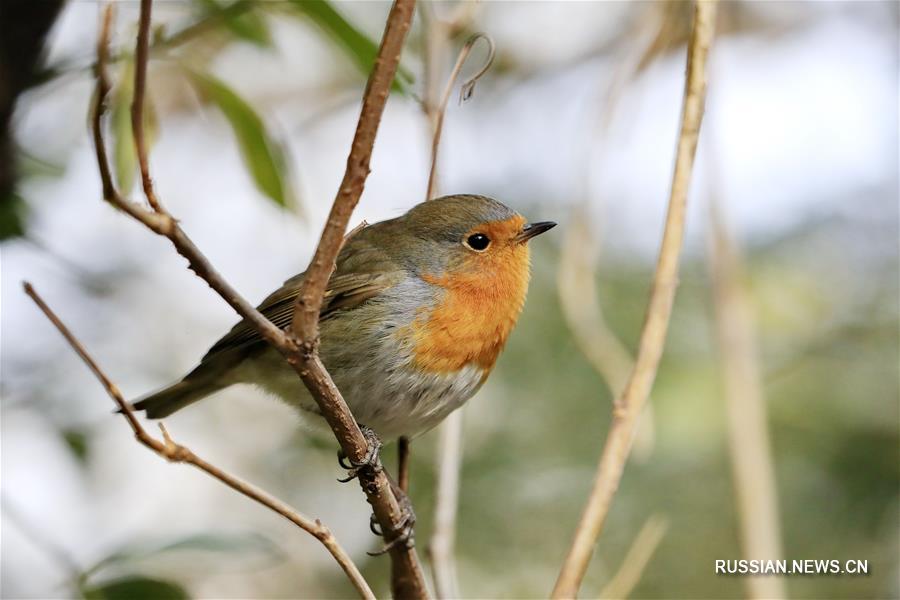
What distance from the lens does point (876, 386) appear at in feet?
15.6

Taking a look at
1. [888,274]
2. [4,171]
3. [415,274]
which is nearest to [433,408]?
[415,274]

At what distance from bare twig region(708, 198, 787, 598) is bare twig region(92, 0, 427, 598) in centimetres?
143

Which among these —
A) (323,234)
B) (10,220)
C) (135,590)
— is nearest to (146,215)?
(323,234)

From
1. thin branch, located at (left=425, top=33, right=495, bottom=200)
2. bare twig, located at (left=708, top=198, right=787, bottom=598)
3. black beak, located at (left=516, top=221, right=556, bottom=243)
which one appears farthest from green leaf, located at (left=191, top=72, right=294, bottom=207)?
bare twig, located at (left=708, top=198, right=787, bottom=598)

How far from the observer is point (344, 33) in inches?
102

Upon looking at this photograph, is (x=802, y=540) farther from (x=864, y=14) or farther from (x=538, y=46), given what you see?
(x=538, y=46)

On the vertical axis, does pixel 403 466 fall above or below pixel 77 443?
below

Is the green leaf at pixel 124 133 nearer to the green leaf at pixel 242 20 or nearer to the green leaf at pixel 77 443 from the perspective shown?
the green leaf at pixel 242 20

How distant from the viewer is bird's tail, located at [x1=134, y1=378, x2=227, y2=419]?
4.08m

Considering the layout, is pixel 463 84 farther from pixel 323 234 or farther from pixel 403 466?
pixel 403 466

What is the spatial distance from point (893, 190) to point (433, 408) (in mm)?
2956

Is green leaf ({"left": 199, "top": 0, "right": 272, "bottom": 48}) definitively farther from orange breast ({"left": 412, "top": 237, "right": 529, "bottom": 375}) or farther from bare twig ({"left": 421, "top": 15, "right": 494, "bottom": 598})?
orange breast ({"left": 412, "top": 237, "right": 529, "bottom": 375})

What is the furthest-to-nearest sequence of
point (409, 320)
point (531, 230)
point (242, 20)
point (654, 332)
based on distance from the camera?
point (531, 230), point (409, 320), point (242, 20), point (654, 332)

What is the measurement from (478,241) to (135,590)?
1829 millimetres
